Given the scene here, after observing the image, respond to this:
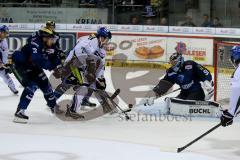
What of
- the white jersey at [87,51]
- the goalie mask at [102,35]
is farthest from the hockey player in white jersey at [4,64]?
the goalie mask at [102,35]

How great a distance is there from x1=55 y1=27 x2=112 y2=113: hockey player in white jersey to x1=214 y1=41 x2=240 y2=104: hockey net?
1.70m

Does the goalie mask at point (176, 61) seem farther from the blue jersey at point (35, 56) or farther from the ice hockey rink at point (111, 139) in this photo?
the blue jersey at point (35, 56)

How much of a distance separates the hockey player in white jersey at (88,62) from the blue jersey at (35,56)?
287 mm

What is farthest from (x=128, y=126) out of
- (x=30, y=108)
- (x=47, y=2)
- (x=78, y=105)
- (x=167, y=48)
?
(x=47, y=2)

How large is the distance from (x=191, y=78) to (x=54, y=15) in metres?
6.82

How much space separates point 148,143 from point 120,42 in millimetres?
6517

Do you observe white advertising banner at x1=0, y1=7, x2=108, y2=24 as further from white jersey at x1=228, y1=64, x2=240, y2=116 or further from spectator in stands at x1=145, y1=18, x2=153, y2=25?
white jersey at x1=228, y1=64, x2=240, y2=116

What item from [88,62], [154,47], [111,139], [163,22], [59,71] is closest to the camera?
[111,139]

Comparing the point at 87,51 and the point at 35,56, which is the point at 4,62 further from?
the point at 35,56

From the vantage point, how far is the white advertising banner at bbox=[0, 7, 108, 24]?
42.2ft

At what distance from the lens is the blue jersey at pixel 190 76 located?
6.81 meters

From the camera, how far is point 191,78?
6895 millimetres

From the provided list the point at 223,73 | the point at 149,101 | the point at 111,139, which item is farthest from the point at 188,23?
the point at 111,139

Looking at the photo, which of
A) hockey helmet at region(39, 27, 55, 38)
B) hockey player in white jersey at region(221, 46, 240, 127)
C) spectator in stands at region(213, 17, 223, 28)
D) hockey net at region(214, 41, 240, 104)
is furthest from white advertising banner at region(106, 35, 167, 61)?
hockey player in white jersey at region(221, 46, 240, 127)
